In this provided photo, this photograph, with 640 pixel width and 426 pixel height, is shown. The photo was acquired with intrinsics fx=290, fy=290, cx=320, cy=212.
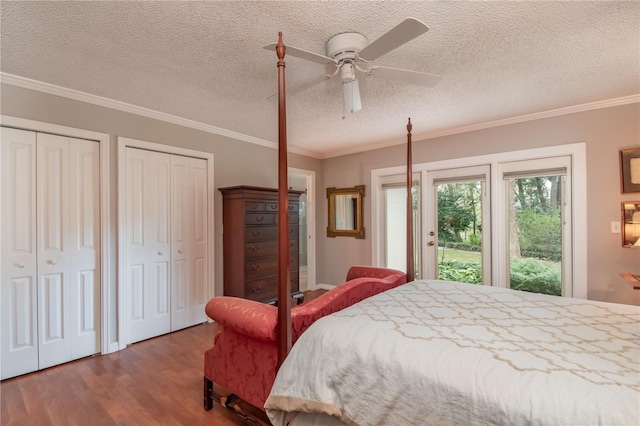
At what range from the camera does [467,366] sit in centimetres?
108

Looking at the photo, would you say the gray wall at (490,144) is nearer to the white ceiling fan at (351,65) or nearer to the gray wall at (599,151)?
the gray wall at (599,151)

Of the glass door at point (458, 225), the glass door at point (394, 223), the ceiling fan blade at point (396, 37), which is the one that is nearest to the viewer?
the ceiling fan blade at point (396, 37)

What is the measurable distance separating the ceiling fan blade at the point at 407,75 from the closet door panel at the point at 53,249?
2.70 m

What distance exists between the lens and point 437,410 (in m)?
1.06

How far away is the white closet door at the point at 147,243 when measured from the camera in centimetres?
291

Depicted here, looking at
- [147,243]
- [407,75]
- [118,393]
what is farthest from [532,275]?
[147,243]

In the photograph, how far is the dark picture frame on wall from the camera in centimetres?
265

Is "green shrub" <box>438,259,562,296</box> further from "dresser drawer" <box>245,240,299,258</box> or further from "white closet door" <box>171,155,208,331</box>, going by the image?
"white closet door" <box>171,155,208,331</box>

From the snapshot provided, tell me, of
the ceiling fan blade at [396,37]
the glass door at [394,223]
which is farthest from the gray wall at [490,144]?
the ceiling fan blade at [396,37]

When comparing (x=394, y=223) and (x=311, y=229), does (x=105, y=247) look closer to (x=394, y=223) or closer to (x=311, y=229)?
(x=311, y=229)

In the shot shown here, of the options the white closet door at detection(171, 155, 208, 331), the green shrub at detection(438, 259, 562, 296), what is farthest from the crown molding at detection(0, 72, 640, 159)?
the green shrub at detection(438, 259, 562, 296)

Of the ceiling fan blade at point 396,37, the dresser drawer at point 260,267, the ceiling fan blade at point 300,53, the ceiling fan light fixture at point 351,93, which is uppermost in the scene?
the ceiling fan blade at point 300,53

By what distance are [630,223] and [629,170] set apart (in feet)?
1.61

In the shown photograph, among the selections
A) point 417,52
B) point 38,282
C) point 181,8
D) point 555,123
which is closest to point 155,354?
point 38,282
